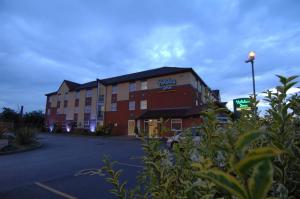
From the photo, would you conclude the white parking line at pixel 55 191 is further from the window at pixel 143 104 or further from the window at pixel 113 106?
the window at pixel 113 106

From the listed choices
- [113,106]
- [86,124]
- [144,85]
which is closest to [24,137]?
[144,85]

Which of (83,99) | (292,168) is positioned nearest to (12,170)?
(292,168)

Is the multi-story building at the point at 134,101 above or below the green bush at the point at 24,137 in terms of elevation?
above

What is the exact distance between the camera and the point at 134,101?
128 feet

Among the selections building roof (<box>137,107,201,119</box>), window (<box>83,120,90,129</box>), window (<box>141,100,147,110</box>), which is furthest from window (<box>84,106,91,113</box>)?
building roof (<box>137,107,201,119</box>)

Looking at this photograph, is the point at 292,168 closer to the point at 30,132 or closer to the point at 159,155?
the point at 159,155

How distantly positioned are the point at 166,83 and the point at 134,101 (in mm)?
7149

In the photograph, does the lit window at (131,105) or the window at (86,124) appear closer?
the lit window at (131,105)

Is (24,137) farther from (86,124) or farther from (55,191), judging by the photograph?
(86,124)

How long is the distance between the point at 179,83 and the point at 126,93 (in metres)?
11.2

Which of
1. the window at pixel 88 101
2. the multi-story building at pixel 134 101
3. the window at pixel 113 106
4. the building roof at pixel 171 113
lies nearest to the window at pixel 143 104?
the multi-story building at pixel 134 101

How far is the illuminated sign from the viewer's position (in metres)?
35.0

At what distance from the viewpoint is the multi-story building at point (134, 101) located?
109ft

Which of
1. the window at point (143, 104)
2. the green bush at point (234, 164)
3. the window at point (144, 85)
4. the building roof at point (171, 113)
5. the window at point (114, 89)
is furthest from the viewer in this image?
the window at point (114, 89)
